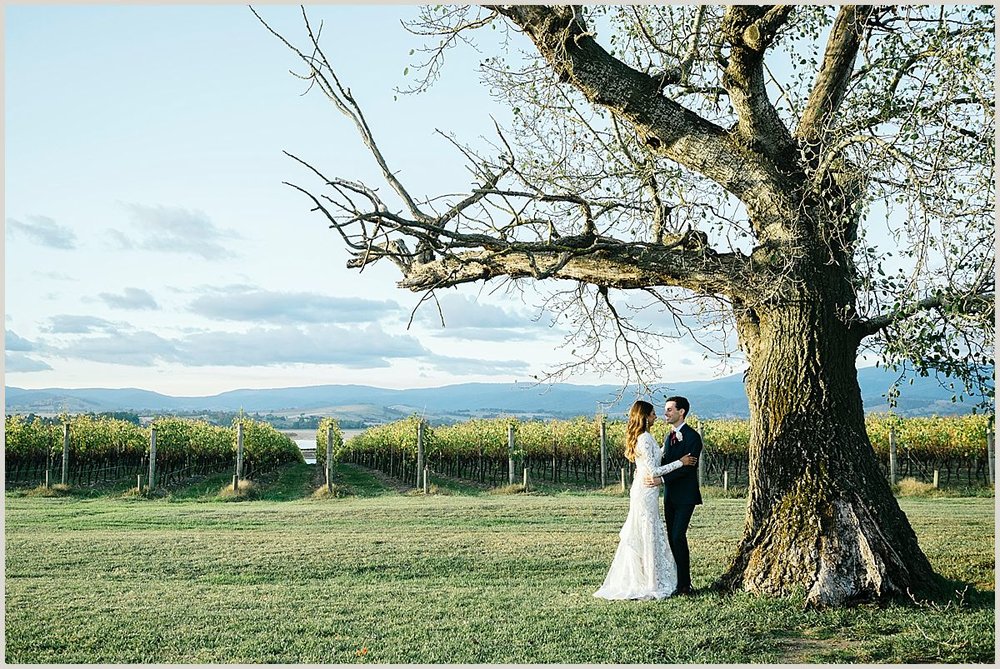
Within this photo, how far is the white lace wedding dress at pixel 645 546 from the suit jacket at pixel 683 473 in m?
0.11

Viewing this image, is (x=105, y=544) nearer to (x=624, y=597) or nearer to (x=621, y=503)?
(x=624, y=597)

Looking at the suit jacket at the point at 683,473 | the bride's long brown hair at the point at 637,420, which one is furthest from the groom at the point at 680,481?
the bride's long brown hair at the point at 637,420

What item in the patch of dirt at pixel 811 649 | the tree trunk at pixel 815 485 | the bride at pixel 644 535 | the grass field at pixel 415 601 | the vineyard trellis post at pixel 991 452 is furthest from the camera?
the vineyard trellis post at pixel 991 452

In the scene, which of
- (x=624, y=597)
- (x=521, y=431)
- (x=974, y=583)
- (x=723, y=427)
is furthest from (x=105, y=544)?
(x=723, y=427)

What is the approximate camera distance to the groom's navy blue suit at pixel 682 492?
805cm

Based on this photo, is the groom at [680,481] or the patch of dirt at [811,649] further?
the groom at [680,481]

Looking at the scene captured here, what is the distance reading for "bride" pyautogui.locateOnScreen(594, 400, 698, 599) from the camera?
26.6 feet

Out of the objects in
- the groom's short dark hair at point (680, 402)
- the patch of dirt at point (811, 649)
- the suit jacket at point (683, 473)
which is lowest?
the patch of dirt at point (811, 649)

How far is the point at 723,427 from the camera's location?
1136 inches

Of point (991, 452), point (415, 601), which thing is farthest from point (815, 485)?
point (991, 452)

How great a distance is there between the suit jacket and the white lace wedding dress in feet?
0.37

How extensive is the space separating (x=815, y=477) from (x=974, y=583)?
93.3 inches

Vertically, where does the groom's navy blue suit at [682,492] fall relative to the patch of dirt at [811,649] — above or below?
above

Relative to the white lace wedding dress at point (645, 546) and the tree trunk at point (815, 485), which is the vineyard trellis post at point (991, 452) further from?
the white lace wedding dress at point (645, 546)
